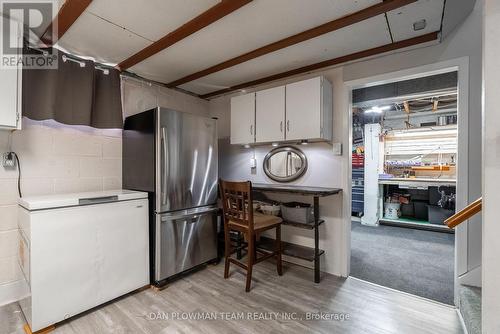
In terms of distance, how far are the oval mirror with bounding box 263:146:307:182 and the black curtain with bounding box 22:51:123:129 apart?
1.88 m

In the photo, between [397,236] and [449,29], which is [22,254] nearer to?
[449,29]

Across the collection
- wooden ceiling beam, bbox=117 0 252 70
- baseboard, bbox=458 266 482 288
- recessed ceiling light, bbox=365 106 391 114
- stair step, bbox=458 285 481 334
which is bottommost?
stair step, bbox=458 285 481 334

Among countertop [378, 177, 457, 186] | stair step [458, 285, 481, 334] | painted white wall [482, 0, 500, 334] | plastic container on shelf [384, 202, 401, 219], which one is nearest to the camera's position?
painted white wall [482, 0, 500, 334]

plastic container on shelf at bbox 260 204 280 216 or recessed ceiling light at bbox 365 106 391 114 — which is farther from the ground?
recessed ceiling light at bbox 365 106 391 114

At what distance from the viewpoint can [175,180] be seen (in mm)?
2354

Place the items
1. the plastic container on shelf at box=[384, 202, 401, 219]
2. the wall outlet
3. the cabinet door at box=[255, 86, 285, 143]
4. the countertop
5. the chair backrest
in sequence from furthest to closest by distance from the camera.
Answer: the plastic container on shelf at box=[384, 202, 401, 219] < the countertop < the cabinet door at box=[255, 86, 285, 143] < the chair backrest < the wall outlet

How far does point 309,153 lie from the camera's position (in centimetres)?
278

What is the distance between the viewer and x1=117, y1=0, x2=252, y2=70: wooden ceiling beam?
5.14ft

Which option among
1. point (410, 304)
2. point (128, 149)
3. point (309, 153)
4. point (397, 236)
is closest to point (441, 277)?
point (410, 304)

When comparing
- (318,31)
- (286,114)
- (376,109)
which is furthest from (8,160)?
(376,109)

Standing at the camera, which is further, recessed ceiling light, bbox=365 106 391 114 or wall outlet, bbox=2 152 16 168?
recessed ceiling light, bbox=365 106 391 114

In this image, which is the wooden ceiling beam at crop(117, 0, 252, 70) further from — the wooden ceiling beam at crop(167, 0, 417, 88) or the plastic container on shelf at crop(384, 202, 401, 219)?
the plastic container on shelf at crop(384, 202, 401, 219)

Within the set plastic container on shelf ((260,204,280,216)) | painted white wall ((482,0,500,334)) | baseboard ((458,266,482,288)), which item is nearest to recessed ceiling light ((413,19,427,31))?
painted white wall ((482,0,500,334))
